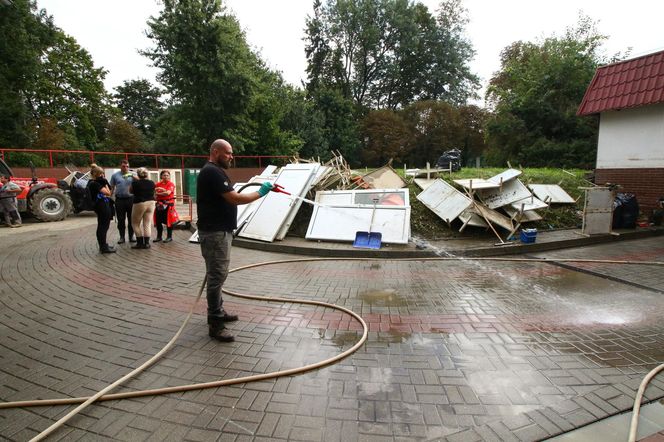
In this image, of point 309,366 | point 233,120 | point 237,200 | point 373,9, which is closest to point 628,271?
point 309,366

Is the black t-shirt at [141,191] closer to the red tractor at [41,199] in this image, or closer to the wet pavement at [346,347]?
the wet pavement at [346,347]

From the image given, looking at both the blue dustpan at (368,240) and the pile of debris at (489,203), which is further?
the pile of debris at (489,203)

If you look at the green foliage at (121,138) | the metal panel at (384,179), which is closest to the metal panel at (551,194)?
the metal panel at (384,179)

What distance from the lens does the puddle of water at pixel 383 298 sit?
4.61m

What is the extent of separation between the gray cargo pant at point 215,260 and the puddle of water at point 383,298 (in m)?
1.97

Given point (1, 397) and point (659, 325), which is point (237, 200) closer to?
point (1, 397)

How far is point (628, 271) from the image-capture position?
19.8ft

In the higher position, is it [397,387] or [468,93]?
[468,93]

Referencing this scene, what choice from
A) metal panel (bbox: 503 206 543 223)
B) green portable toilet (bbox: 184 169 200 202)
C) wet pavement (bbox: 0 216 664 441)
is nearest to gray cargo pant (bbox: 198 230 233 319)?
wet pavement (bbox: 0 216 664 441)

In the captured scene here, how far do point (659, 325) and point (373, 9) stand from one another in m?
43.2

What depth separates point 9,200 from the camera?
1096 cm

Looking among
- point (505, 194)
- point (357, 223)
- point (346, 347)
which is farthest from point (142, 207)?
point (505, 194)

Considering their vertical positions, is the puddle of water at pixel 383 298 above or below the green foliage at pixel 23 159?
below

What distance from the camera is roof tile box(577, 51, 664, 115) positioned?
9.61 m
